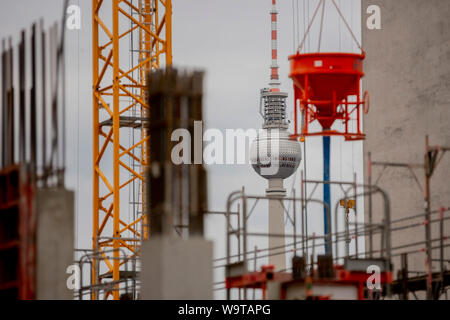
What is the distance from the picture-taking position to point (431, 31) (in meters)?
40.8

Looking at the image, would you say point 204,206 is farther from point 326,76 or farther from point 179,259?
point 326,76

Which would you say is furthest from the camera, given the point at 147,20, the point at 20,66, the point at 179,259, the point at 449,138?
the point at 147,20

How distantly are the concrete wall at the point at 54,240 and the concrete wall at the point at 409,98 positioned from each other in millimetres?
17603

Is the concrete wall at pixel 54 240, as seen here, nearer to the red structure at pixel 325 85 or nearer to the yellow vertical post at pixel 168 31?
the red structure at pixel 325 85

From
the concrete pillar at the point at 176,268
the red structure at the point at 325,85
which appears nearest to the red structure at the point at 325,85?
the red structure at the point at 325,85

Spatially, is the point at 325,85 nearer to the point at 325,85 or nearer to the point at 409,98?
the point at 325,85

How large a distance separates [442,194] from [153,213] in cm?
1704

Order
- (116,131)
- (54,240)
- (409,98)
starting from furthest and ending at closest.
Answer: (116,131) → (409,98) → (54,240)

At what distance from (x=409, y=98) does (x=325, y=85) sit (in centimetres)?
830

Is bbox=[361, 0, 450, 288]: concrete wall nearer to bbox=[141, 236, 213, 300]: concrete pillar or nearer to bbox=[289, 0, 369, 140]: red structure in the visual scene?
bbox=[289, 0, 369, 140]: red structure

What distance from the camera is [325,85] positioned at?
112ft

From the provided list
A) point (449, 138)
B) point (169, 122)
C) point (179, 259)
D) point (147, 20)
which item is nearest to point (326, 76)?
point (449, 138)

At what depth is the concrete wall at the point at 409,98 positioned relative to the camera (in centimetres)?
3994

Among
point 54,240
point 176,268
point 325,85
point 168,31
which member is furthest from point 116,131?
point 176,268
